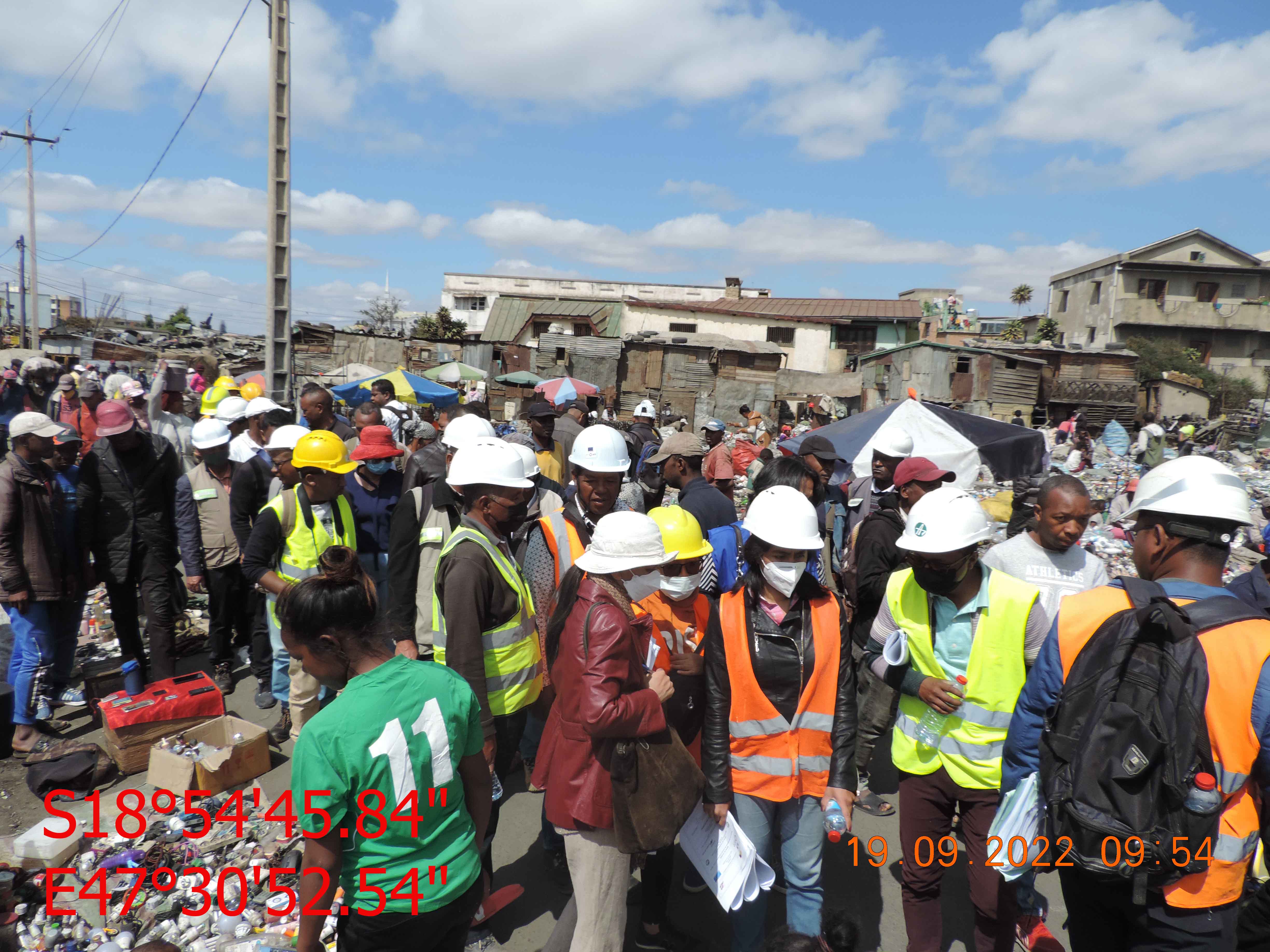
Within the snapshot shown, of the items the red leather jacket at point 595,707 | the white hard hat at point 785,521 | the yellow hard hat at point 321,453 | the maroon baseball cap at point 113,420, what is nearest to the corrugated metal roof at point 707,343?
the maroon baseball cap at point 113,420

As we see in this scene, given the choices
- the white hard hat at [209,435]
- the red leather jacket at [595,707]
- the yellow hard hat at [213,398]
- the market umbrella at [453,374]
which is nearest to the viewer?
the red leather jacket at [595,707]

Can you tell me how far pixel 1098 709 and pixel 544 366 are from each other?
91.4 ft

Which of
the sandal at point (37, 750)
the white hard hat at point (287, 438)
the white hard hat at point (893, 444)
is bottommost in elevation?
the sandal at point (37, 750)

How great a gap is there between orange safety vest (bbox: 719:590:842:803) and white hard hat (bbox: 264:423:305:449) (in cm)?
305

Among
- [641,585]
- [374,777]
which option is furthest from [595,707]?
[374,777]

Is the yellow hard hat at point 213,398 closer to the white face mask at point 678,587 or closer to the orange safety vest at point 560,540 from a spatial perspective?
the orange safety vest at point 560,540

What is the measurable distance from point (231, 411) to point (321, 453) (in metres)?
2.31

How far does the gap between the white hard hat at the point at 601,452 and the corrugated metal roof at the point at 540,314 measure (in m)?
27.3

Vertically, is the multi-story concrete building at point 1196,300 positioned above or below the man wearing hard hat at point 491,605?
above

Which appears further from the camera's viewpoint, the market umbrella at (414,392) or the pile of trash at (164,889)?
the market umbrella at (414,392)

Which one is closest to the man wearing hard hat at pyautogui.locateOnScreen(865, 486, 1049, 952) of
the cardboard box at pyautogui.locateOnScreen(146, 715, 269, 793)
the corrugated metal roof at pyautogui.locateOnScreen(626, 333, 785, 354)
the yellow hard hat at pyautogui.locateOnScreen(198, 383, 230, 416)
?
the cardboard box at pyautogui.locateOnScreen(146, 715, 269, 793)

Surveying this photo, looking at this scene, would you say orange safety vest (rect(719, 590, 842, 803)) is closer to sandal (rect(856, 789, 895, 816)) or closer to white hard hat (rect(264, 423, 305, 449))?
sandal (rect(856, 789, 895, 816))

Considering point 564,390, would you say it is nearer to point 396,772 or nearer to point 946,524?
point 946,524

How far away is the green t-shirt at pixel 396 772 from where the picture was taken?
70.1 inches
